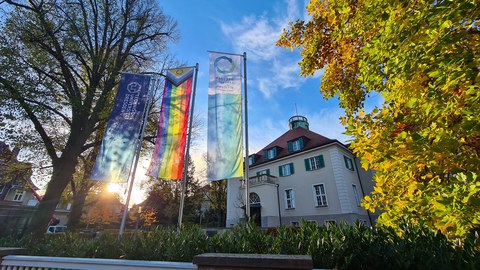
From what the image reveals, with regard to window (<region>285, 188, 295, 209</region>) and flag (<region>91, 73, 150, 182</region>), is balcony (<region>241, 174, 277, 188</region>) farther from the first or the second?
flag (<region>91, 73, 150, 182</region>)

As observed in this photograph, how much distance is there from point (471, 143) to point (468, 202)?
4.32ft

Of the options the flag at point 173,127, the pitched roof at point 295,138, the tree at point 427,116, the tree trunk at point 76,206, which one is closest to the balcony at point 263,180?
the pitched roof at point 295,138

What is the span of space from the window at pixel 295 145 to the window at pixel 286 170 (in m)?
1.81

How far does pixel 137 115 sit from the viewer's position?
31.2 ft

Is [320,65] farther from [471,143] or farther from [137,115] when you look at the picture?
[137,115]

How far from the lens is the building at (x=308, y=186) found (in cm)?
1942

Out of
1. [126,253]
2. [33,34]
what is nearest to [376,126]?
[126,253]

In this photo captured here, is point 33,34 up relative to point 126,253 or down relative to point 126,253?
up

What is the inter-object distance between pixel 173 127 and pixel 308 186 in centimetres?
1663

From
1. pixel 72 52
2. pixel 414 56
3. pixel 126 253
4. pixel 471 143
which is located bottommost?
pixel 126 253

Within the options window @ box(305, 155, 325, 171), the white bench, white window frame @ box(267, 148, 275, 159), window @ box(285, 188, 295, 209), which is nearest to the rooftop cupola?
white window frame @ box(267, 148, 275, 159)

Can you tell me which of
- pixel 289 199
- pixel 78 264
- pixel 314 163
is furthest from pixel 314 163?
pixel 78 264

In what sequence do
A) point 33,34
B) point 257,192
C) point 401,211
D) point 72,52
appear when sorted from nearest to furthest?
point 401,211 < point 33,34 < point 72,52 < point 257,192

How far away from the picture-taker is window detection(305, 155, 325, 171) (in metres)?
21.0
